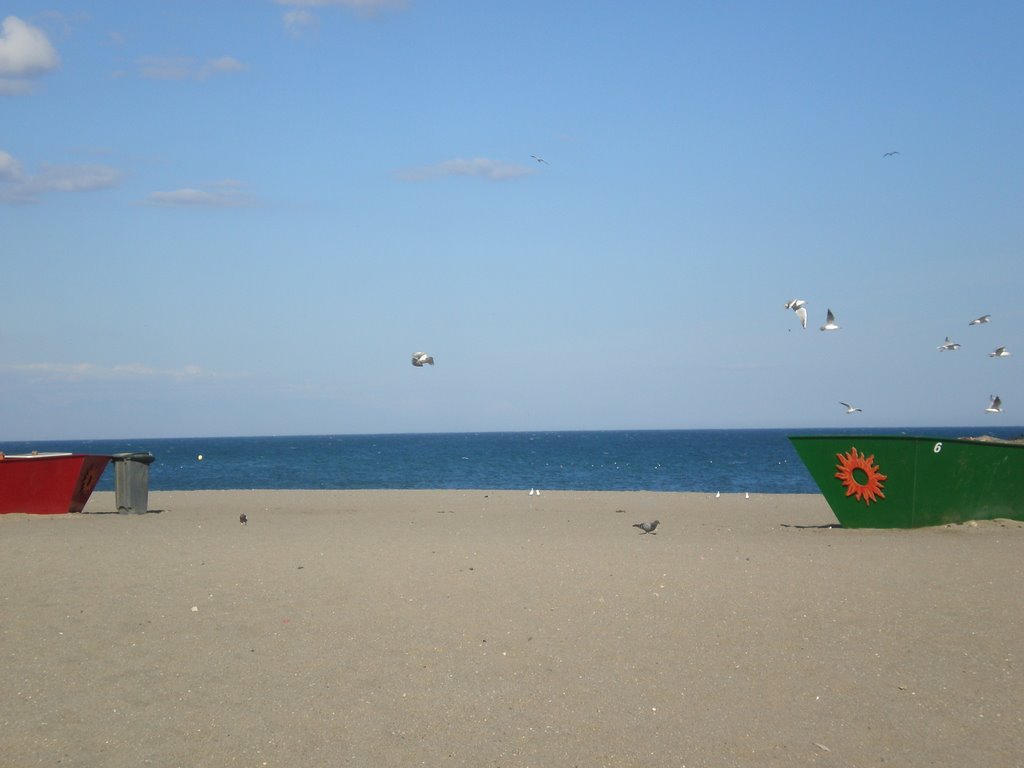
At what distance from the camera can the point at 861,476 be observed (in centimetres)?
1656

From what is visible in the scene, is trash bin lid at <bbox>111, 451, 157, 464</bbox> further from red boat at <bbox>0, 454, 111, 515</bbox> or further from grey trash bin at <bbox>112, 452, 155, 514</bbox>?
red boat at <bbox>0, 454, 111, 515</bbox>

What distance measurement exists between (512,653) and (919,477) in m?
10.3

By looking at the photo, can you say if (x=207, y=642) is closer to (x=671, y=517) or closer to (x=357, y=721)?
(x=357, y=721)

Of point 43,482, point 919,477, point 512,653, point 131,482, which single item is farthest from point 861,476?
point 43,482

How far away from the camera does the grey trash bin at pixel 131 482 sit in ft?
66.2

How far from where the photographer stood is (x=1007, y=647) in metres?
8.35

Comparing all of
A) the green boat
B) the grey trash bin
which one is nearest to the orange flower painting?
the green boat

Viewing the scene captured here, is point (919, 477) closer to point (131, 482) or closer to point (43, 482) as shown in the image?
point (131, 482)

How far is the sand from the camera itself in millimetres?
6340

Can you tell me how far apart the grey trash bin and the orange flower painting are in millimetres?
12902

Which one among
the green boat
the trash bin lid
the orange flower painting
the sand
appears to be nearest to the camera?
the sand

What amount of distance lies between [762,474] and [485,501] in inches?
1214

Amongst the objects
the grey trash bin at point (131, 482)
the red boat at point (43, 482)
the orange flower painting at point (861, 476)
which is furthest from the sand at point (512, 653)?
the grey trash bin at point (131, 482)

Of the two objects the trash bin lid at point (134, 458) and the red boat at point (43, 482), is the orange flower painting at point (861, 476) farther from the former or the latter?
the red boat at point (43, 482)
